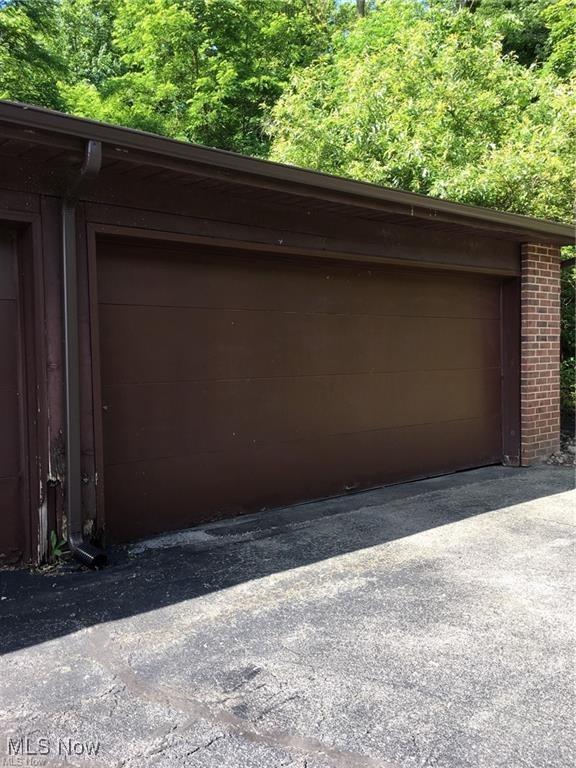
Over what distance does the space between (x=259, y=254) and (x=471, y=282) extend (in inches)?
115

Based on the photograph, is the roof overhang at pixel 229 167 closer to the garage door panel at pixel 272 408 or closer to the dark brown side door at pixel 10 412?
the dark brown side door at pixel 10 412

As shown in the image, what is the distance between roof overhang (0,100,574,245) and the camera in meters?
3.46

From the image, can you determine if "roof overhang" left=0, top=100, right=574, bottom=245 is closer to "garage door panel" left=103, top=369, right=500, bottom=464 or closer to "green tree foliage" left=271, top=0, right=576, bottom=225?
"garage door panel" left=103, top=369, right=500, bottom=464

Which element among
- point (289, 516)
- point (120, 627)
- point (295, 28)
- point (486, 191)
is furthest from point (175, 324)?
point (295, 28)

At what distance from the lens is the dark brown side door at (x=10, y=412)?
4035mm

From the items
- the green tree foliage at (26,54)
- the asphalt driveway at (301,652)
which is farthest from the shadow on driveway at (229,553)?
the green tree foliage at (26,54)

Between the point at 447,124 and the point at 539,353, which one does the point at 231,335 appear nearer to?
the point at 539,353

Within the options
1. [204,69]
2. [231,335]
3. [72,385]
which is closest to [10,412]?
[72,385]

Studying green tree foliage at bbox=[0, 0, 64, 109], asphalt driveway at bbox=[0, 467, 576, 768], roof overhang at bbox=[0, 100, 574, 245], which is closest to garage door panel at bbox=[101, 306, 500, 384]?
roof overhang at bbox=[0, 100, 574, 245]

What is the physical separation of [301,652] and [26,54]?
36.5ft

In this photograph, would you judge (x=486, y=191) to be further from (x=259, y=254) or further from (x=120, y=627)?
(x=120, y=627)

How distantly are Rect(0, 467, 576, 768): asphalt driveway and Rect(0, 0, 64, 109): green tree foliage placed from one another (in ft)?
31.1

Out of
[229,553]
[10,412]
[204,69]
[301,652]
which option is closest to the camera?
[301,652]

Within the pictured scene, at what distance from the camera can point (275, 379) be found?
5484mm
